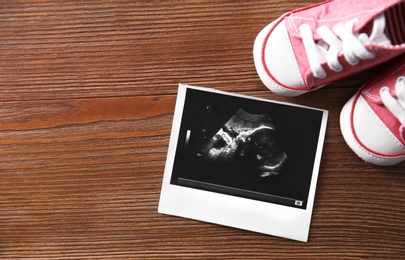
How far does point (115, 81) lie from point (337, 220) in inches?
16.7

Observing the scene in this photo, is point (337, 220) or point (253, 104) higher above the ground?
point (253, 104)

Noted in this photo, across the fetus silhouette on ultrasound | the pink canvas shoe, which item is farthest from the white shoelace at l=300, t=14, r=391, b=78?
the fetus silhouette on ultrasound

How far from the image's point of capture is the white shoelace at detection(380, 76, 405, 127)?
64 cm

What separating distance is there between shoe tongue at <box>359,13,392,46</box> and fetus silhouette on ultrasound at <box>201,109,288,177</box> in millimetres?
190

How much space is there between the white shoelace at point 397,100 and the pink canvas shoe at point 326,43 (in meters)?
0.04

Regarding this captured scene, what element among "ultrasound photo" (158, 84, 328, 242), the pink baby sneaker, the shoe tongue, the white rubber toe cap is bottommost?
"ultrasound photo" (158, 84, 328, 242)

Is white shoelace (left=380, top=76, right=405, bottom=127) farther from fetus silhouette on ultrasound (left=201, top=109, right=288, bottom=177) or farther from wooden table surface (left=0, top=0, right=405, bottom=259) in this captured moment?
fetus silhouette on ultrasound (left=201, top=109, right=288, bottom=177)

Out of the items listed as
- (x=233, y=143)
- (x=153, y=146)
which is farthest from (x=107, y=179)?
(x=233, y=143)

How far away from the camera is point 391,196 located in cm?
71

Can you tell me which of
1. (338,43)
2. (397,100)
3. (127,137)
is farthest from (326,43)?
(127,137)

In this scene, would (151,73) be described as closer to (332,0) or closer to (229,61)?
(229,61)

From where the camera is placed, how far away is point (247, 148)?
2.35 ft

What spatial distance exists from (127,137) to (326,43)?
0.34 meters

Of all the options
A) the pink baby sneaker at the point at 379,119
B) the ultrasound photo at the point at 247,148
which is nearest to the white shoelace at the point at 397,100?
the pink baby sneaker at the point at 379,119
